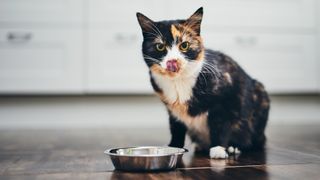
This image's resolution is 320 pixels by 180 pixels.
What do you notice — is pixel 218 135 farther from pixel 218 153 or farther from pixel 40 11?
pixel 40 11

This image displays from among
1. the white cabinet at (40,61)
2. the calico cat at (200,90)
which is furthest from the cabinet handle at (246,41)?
the calico cat at (200,90)

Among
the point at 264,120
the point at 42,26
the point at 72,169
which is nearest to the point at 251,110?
the point at 264,120

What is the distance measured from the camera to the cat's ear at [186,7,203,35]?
102 cm

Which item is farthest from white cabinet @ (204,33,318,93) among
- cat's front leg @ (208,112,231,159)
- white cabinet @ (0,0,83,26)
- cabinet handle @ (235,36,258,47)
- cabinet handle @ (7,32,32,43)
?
cat's front leg @ (208,112,231,159)

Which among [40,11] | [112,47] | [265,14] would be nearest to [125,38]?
[112,47]

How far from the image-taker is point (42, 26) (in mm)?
2299

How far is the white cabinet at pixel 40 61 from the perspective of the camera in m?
2.28

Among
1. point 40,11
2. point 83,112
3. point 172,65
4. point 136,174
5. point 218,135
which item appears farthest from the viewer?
point 83,112

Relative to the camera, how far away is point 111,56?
2.35 meters

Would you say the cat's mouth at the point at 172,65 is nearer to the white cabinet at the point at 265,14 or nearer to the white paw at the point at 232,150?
the white paw at the point at 232,150

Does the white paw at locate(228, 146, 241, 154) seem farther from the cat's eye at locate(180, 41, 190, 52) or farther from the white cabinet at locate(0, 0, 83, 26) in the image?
the white cabinet at locate(0, 0, 83, 26)

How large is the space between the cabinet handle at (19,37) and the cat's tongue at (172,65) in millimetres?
1435

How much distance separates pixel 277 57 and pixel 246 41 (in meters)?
0.20

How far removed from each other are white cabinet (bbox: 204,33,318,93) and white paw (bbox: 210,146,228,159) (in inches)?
53.1
